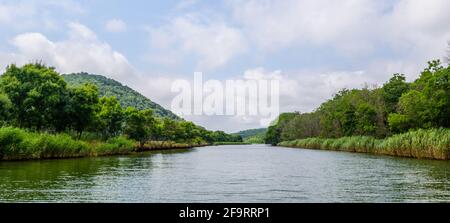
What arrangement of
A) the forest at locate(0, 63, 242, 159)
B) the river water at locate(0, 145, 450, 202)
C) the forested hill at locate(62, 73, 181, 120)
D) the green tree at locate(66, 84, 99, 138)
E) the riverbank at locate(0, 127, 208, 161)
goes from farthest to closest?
the forested hill at locate(62, 73, 181, 120)
the green tree at locate(66, 84, 99, 138)
the forest at locate(0, 63, 242, 159)
the riverbank at locate(0, 127, 208, 161)
the river water at locate(0, 145, 450, 202)

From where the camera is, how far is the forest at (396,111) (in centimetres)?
4144

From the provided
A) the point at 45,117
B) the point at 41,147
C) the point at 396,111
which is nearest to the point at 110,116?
the point at 45,117

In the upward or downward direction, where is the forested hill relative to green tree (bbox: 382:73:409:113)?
upward

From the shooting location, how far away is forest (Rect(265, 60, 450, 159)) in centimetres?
4144

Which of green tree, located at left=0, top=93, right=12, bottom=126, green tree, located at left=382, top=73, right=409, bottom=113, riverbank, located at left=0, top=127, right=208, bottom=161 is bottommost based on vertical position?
riverbank, located at left=0, top=127, right=208, bottom=161

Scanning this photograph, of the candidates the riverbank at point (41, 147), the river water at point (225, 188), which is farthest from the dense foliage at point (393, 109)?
the riverbank at point (41, 147)

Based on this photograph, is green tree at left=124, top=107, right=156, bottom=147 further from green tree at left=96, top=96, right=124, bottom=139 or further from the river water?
the river water

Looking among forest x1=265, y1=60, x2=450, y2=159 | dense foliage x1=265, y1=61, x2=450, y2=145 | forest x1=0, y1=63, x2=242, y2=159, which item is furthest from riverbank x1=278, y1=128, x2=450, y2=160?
forest x1=0, y1=63, x2=242, y2=159

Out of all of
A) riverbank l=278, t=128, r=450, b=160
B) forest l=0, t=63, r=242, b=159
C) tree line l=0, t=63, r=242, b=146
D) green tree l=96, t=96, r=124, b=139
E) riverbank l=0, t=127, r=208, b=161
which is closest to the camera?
riverbank l=0, t=127, r=208, b=161

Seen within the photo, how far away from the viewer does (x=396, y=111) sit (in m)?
61.2
